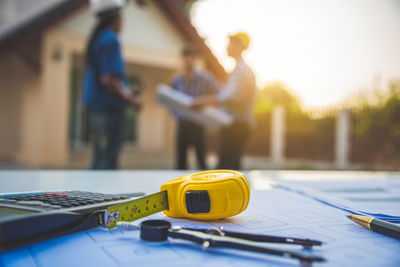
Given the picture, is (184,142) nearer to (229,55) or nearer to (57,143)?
(229,55)

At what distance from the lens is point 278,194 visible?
1047 millimetres

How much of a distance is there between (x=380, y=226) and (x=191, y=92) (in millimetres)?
3486

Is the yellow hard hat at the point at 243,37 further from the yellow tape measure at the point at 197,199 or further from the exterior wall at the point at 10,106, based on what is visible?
the exterior wall at the point at 10,106

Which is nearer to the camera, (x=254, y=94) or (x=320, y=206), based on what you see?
(x=320, y=206)

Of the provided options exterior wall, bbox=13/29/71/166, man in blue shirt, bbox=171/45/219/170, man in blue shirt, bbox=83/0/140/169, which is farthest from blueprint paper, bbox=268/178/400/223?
exterior wall, bbox=13/29/71/166

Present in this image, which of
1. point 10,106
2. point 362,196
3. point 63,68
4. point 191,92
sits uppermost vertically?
point 63,68

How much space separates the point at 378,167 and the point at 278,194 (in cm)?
888

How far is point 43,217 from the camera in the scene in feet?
1.55

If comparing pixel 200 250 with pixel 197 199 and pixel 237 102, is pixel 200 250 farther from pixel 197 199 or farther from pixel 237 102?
pixel 237 102

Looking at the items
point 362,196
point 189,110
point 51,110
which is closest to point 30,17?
point 51,110

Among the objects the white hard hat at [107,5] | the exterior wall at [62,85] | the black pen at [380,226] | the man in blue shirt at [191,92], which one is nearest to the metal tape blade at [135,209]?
the black pen at [380,226]

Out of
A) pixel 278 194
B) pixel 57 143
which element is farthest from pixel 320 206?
pixel 57 143

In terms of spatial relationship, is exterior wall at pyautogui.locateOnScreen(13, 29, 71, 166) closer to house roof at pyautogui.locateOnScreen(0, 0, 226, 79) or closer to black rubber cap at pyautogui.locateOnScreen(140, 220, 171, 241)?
house roof at pyautogui.locateOnScreen(0, 0, 226, 79)

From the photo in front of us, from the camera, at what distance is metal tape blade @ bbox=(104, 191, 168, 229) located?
0.58m
